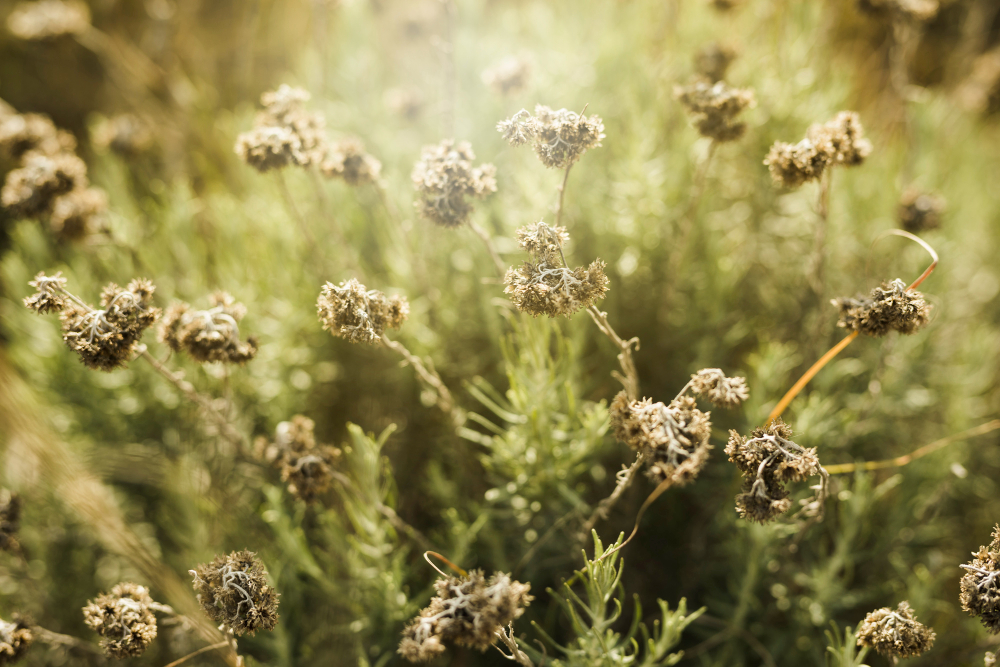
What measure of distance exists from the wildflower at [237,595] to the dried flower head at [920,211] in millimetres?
1352

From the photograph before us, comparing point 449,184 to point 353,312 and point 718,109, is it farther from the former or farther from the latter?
point 718,109

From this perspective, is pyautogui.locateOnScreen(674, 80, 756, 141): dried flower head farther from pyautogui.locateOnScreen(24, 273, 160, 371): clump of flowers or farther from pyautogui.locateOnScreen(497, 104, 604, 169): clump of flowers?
pyautogui.locateOnScreen(24, 273, 160, 371): clump of flowers

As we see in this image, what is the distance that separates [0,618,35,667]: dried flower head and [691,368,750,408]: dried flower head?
99cm

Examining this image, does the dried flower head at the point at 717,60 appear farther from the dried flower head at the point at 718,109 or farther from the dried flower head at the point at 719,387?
the dried flower head at the point at 719,387

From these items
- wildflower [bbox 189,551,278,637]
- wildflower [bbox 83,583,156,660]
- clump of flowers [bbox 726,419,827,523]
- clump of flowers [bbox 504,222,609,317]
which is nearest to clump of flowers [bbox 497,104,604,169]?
clump of flowers [bbox 504,222,609,317]

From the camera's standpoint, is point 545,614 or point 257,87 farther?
point 257,87

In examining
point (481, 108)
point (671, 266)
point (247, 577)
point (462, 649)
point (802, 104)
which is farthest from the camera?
point (481, 108)

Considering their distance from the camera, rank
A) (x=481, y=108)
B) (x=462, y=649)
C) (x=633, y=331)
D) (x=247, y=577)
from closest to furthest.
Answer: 1. (x=247, y=577)
2. (x=462, y=649)
3. (x=633, y=331)
4. (x=481, y=108)

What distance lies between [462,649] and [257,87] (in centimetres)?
200

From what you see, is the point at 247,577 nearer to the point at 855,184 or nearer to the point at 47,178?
the point at 47,178

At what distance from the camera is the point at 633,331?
1241mm

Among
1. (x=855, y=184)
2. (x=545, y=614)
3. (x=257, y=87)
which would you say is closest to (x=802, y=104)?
(x=855, y=184)

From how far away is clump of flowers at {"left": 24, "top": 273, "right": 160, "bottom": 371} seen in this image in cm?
72


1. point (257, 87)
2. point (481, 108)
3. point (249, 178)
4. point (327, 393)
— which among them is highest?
point (257, 87)
